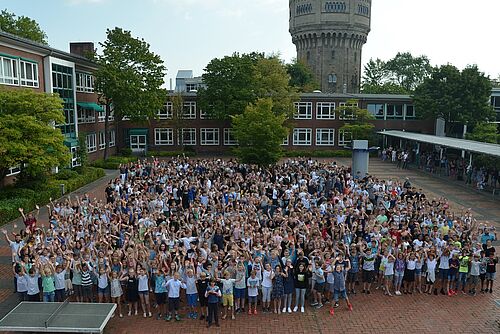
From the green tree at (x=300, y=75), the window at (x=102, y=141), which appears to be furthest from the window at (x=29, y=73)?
the green tree at (x=300, y=75)

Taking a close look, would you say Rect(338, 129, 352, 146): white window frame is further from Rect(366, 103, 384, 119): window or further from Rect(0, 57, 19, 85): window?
Rect(0, 57, 19, 85): window

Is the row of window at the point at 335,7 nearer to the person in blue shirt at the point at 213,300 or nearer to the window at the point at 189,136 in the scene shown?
the window at the point at 189,136

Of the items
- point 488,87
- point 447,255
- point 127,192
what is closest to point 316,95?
point 488,87

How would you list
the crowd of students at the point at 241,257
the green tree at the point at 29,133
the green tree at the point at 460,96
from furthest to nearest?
the green tree at the point at 460,96 < the green tree at the point at 29,133 < the crowd of students at the point at 241,257

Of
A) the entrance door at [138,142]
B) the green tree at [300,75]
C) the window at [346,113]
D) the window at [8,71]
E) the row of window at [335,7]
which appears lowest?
the entrance door at [138,142]

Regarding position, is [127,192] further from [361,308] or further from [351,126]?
[351,126]

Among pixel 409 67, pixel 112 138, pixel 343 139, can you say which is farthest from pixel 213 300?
pixel 409 67

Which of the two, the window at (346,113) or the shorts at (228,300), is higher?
the window at (346,113)
